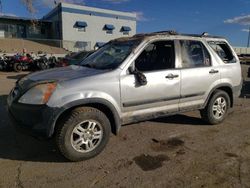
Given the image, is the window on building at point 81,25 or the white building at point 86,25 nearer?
the white building at point 86,25

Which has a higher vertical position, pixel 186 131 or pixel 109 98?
pixel 109 98

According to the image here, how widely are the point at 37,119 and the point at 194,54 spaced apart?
3157 mm

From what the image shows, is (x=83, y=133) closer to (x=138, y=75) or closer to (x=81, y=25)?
(x=138, y=75)

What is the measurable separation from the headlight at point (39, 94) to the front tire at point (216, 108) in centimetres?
327

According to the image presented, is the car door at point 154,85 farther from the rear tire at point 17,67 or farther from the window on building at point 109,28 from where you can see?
the window on building at point 109,28

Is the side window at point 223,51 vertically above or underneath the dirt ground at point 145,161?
above

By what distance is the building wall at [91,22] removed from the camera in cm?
3724

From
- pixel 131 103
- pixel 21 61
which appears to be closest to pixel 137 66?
pixel 131 103

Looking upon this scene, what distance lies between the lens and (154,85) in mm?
4367

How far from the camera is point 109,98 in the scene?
3.95m

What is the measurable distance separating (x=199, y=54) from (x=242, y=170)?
7.84 feet

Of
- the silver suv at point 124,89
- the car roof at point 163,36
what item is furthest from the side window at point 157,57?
the car roof at point 163,36

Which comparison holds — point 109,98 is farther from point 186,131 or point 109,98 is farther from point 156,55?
point 186,131

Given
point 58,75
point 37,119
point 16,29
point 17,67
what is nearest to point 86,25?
point 16,29
